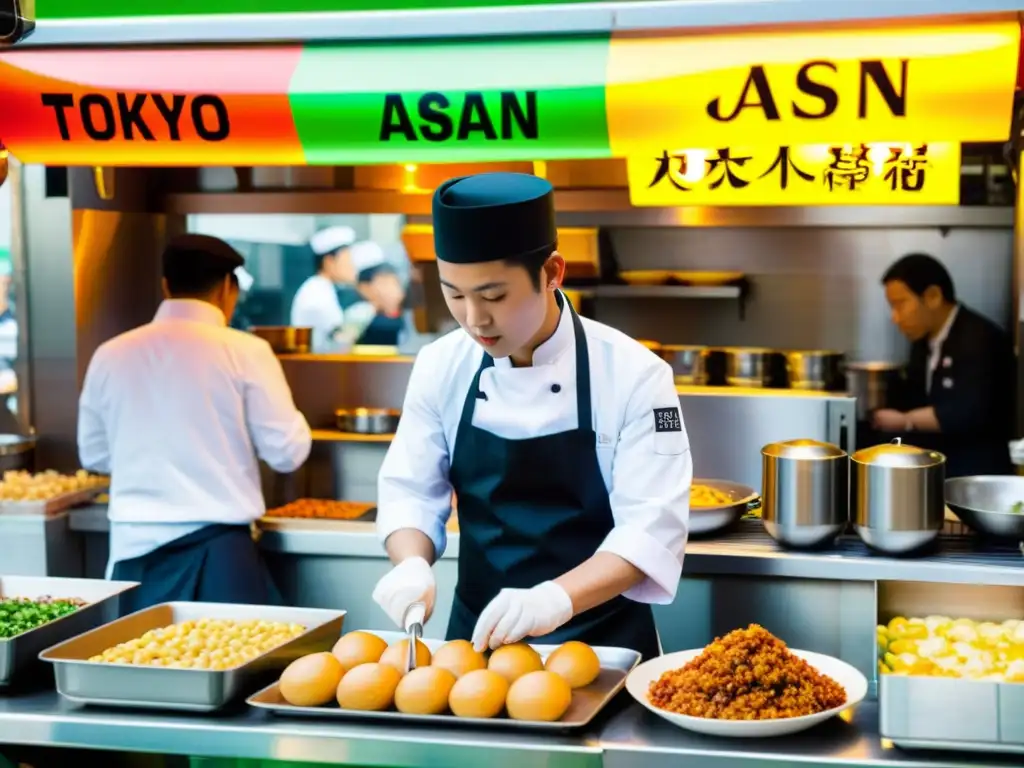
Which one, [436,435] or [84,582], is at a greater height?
[436,435]

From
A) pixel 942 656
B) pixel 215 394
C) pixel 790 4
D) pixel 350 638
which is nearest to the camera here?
pixel 350 638

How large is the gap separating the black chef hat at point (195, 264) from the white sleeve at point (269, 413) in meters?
0.29

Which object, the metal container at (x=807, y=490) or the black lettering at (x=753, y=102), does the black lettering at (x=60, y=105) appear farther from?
the metal container at (x=807, y=490)

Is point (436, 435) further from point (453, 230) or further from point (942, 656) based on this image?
point (942, 656)

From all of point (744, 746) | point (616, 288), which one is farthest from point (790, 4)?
point (616, 288)

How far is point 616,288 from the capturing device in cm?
680

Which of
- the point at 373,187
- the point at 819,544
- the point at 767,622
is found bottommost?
the point at 767,622

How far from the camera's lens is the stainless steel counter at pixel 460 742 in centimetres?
211

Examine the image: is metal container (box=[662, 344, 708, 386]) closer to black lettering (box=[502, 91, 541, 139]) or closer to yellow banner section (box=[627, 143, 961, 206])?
yellow banner section (box=[627, 143, 961, 206])

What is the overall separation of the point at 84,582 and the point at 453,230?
4.24 feet

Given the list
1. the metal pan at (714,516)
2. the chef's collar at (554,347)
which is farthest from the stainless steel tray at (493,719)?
the metal pan at (714,516)

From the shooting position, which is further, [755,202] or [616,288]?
[616,288]

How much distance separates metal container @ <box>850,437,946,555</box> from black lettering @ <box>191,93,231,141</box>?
6.78ft

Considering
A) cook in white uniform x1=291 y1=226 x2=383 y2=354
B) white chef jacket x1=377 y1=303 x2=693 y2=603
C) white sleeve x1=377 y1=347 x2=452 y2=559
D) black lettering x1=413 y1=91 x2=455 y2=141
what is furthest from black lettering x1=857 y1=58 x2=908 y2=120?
cook in white uniform x1=291 y1=226 x2=383 y2=354
